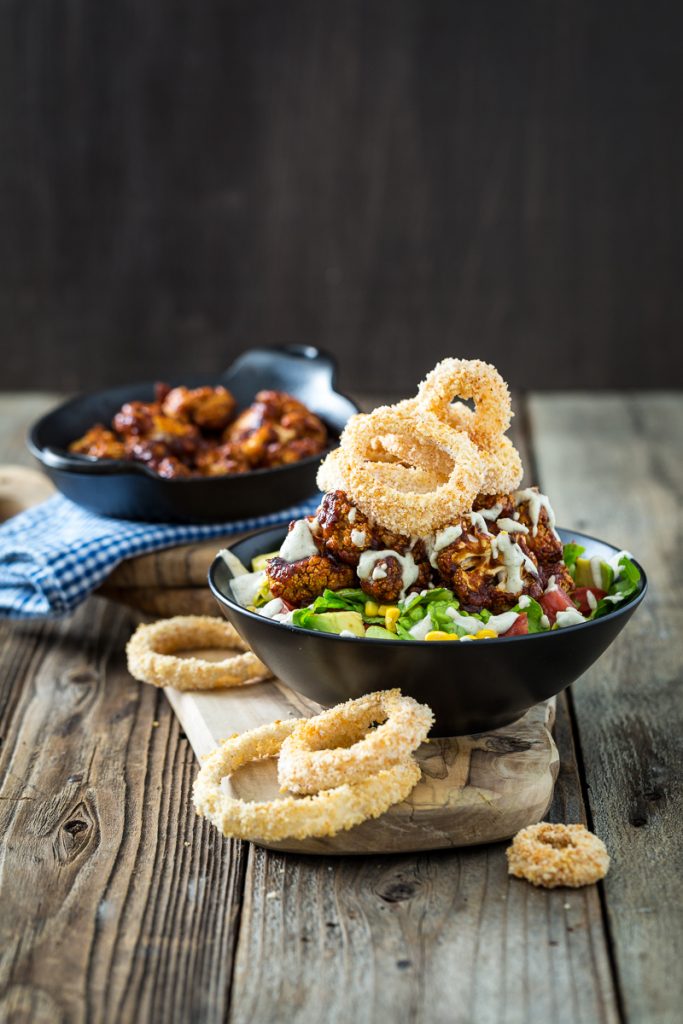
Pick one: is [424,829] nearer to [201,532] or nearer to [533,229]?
[201,532]

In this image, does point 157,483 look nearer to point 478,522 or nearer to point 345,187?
point 478,522

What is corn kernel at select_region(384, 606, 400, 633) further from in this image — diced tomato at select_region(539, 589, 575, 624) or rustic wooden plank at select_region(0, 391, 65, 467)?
rustic wooden plank at select_region(0, 391, 65, 467)

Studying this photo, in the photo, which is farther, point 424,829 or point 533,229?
point 533,229

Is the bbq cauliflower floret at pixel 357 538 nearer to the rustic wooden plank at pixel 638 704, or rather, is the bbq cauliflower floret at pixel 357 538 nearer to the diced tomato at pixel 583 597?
the diced tomato at pixel 583 597

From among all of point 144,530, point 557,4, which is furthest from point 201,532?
point 557,4

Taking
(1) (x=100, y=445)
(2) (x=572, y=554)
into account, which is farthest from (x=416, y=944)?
(1) (x=100, y=445)
